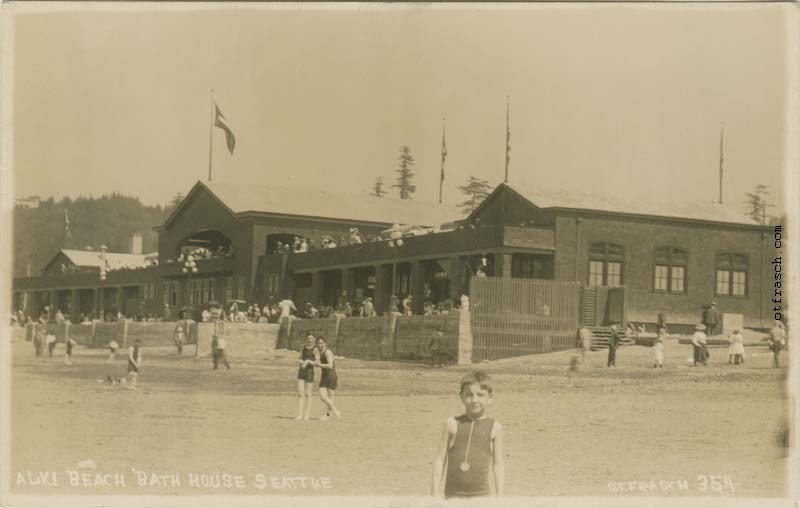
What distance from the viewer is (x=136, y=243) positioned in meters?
28.4

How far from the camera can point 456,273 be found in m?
29.7

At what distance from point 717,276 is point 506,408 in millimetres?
6039

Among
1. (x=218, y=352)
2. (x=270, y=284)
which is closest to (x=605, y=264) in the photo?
(x=218, y=352)

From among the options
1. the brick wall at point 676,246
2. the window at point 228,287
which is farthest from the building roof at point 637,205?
the window at point 228,287

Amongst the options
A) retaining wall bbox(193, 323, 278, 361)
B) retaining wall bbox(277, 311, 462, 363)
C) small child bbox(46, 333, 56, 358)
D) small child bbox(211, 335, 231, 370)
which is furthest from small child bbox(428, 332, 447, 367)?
small child bbox(46, 333, 56, 358)

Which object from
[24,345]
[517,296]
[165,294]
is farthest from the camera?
[165,294]

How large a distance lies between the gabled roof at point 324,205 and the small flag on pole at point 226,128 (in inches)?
55.4

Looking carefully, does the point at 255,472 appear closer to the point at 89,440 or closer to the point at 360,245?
the point at 89,440

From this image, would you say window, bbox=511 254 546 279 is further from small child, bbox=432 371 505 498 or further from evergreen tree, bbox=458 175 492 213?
small child, bbox=432 371 505 498

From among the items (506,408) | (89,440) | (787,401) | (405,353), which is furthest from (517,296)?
(89,440)

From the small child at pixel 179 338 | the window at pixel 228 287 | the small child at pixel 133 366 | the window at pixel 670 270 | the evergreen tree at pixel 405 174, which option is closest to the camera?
the evergreen tree at pixel 405 174

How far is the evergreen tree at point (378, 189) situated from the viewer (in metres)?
22.4

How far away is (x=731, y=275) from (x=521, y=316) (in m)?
4.44

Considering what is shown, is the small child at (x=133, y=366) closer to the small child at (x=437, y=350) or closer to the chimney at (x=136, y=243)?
the chimney at (x=136, y=243)
